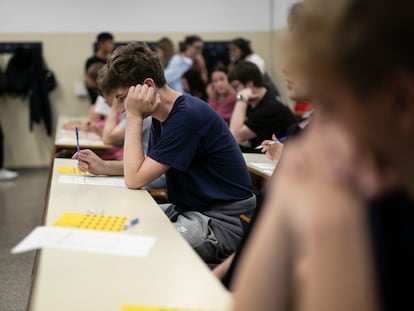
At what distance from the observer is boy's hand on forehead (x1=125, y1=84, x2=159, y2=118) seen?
2.16 meters

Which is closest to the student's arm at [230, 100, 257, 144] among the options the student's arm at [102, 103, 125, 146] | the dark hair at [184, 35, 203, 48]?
the student's arm at [102, 103, 125, 146]

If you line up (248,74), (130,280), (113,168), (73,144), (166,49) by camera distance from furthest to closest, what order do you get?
(166,49) < (248,74) < (73,144) < (113,168) < (130,280)

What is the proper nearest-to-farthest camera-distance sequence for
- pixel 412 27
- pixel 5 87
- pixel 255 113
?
pixel 412 27
pixel 255 113
pixel 5 87

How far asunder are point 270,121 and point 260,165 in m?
0.92

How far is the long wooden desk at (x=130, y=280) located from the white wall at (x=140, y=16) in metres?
5.61

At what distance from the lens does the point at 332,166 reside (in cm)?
64

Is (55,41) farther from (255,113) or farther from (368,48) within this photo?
(368,48)

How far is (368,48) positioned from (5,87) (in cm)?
641

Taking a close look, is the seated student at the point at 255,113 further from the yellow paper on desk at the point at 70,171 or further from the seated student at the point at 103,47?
the seated student at the point at 103,47

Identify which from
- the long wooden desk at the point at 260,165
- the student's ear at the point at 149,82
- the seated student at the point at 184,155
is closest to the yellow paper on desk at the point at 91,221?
the seated student at the point at 184,155

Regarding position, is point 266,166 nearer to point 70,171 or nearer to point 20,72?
point 70,171

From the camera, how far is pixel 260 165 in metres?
2.98

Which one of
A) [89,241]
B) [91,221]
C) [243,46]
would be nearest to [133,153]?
[91,221]

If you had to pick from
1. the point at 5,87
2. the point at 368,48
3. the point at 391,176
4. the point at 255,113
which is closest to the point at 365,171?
the point at 391,176
